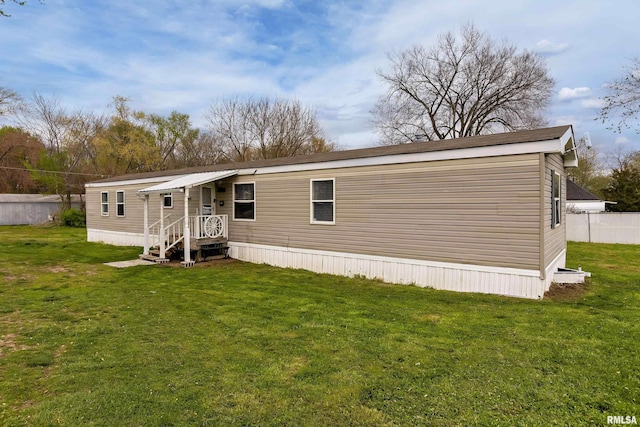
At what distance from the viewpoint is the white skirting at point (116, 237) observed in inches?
569

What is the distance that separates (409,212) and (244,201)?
5.30m

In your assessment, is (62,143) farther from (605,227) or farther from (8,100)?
(605,227)

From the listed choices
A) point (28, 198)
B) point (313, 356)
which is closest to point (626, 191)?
point (313, 356)

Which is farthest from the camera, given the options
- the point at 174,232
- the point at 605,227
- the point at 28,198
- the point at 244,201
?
the point at 28,198

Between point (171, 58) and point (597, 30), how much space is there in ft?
55.2

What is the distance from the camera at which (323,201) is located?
9141 millimetres

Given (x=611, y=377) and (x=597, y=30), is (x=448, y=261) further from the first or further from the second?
(x=597, y=30)

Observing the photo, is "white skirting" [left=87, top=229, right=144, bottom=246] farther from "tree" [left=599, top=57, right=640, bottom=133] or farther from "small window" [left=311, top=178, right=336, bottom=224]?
"tree" [left=599, top=57, right=640, bottom=133]

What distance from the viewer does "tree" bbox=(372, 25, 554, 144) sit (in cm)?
2706

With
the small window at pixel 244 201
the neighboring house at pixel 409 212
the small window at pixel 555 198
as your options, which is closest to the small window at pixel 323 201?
the neighboring house at pixel 409 212

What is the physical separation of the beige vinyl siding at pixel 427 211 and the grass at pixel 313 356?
93 cm

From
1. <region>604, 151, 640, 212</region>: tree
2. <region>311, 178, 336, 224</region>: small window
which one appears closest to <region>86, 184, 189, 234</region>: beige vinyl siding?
<region>311, 178, 336, 224</region>: small window

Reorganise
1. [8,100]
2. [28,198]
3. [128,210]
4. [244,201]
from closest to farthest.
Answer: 1. [244,201]
2. [128,210]
3. [8,100]
4. [28,198]

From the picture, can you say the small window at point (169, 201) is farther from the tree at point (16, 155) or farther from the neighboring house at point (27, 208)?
the tree at point (16, 155)
